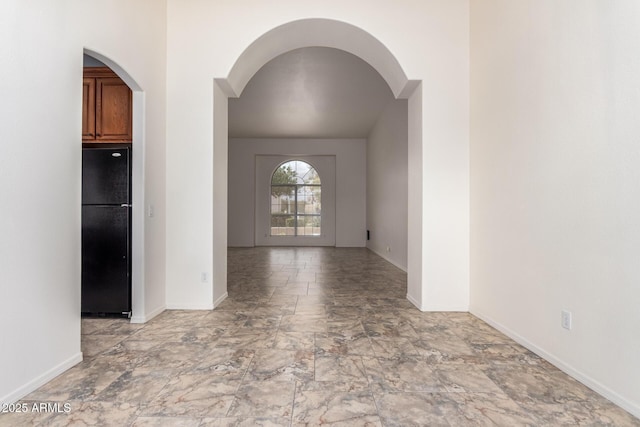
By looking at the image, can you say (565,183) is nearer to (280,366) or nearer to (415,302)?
(415,302)

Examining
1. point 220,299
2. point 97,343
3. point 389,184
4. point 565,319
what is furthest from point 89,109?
point 389,184

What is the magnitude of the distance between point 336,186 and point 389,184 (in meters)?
3.37

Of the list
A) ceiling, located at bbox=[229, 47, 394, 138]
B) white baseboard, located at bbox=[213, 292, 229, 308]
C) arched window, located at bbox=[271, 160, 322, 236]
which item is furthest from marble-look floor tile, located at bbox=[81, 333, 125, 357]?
arched window, located at bbox=[271, 160, 322, 236]

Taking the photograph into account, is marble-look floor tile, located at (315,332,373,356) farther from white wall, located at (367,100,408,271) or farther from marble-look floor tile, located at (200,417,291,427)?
white wall, located at (367,100,408,271)

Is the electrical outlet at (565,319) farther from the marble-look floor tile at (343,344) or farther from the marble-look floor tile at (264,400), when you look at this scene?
the marble-look floor tile at (264,400)

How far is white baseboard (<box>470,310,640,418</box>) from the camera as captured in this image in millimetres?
1729

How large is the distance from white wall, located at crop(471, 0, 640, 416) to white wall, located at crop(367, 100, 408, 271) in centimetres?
303

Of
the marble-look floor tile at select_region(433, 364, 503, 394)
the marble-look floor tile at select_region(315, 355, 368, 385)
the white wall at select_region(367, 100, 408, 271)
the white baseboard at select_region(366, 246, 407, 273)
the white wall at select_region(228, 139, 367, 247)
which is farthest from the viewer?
the white wall at select_region(228, 139, 367, 247)

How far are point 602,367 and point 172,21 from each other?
4.38 metres

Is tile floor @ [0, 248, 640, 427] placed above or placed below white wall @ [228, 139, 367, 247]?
below

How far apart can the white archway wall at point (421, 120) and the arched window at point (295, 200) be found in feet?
23.2

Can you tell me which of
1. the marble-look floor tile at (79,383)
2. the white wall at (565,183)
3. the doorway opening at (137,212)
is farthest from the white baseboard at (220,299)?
the white wall at (565,183)

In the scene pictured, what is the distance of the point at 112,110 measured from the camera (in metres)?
3.25

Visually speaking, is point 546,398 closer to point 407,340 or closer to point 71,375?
point 407,340
